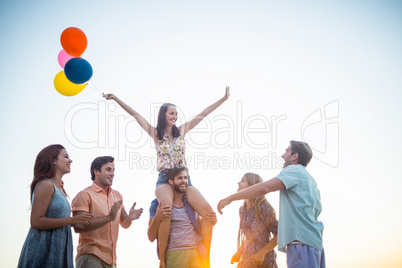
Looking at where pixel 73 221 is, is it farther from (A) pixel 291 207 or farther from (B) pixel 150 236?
(A) pixel 291 207

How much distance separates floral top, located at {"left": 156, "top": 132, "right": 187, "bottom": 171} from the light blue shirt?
139 cm

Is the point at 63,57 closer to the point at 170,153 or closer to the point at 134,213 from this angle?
the point at 170,153

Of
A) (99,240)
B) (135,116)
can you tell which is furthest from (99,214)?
(135,116)

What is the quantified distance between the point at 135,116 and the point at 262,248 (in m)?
2.37

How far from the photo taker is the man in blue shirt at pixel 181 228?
407cm

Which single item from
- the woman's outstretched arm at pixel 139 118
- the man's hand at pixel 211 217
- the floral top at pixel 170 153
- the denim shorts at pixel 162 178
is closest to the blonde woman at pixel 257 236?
the man's hand at pixel 211 217

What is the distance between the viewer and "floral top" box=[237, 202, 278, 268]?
4.75m

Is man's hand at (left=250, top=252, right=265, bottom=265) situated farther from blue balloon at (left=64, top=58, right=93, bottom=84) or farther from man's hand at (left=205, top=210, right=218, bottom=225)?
blue balloon at (left=64, top=58, right=93, bottom=84)

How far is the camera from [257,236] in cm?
482

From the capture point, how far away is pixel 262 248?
15.3 ft

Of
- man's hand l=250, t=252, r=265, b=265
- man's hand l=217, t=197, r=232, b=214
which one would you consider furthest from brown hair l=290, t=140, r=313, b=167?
man's hand l=250, t=252, r=265, b=265

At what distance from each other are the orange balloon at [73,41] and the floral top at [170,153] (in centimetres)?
168

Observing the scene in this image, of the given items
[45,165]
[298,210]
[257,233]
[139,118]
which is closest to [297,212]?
[298,210]

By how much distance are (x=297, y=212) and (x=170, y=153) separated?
5.74ft
